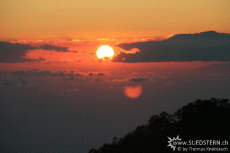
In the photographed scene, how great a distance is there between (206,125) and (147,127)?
27.6 metres

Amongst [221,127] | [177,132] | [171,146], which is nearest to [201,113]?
[177,132]

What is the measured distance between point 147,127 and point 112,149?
1358cm

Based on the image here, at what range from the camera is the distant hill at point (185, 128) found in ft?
185

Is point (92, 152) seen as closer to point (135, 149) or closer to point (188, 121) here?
point (135, 149)

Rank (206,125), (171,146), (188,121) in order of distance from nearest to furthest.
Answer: (171,146) → (206,125) → (188,121)

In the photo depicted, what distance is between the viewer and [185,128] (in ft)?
218

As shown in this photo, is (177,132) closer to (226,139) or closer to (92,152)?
(226,139)

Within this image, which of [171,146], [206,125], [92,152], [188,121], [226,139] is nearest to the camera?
[226,139]

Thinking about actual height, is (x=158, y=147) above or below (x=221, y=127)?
below

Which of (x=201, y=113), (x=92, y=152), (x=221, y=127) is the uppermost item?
(x=201, y=113)

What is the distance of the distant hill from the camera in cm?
5653

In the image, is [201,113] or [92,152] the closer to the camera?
[201,113]

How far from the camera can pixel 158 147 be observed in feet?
200

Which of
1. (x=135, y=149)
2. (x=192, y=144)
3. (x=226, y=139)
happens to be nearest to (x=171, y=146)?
(x=192, y=144)
